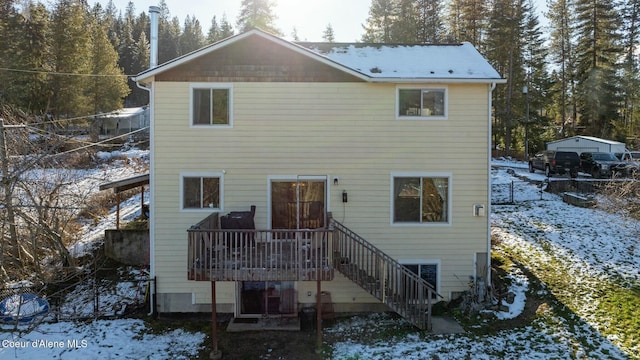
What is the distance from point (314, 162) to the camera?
432 inches

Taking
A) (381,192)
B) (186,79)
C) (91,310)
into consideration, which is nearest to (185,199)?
(186,79)

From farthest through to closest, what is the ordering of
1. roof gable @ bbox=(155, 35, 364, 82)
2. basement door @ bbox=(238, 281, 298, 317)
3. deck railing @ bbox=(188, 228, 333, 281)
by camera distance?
basement door @ bbox=(238, 281, 298, 317) → roof gable @ bbox=(155, 35, 364, 82) → deck railing @ bbox=(188, 228, 333, 281)

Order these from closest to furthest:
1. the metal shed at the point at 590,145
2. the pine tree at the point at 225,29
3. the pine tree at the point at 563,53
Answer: the metal shed at the point at 590,145 < the pine tree at the point at 563,53 < the pine tree at the point at 225,29

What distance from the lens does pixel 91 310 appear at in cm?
1148

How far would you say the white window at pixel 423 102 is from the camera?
11.0 meters

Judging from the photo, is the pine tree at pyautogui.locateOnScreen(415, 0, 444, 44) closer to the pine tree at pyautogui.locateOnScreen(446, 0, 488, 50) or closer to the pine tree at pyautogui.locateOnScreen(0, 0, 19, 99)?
the pine tree at pyautogui.locateOnScreen(446, 0, 488, 50)

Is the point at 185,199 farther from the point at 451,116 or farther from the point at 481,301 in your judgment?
the point at 481,301

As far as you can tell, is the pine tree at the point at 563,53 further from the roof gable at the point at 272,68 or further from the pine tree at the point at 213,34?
the pine tree at the point at 213,34

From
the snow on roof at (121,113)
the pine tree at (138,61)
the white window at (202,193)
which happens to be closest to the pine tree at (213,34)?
the pine tree at (138,61)

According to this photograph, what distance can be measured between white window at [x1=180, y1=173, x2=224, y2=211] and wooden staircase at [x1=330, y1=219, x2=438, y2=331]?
11.3 feet

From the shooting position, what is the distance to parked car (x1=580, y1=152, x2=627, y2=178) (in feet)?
69.9

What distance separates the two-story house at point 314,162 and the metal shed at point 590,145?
20.3 meters

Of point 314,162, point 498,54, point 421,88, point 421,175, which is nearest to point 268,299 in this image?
point 314,162

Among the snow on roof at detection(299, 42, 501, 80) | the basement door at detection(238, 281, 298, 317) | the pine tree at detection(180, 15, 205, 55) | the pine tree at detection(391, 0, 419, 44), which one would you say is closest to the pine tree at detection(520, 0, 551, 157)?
the pine tree at detection(391, 0, 419, 44)
